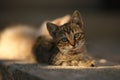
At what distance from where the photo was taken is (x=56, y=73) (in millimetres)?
4465

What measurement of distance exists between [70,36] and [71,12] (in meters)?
7.51

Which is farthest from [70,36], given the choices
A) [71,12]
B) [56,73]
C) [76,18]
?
[71,12]

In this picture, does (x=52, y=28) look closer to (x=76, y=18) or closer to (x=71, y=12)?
(x=76, y=18)

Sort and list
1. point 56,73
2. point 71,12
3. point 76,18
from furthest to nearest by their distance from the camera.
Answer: point 71,12
point 76,18
point 56,73

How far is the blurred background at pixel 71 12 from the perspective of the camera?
1099 centimetres

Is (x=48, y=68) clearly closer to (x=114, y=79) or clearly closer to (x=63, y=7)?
(x=114, y=79)

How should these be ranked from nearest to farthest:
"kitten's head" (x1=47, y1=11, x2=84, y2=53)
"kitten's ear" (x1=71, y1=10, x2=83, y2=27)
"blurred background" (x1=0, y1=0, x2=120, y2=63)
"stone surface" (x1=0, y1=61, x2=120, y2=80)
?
"stone surface" (x1=0, y1=61, x2=120, y2=80) → "kitten's head" (x1=47, y1=11, x2=84, y2=53) → "kitten's ear" (x1=71, y1=10, x2=83, y2=27) → "blurred background" (x1=0, y1=0, x2=120, y2=63)

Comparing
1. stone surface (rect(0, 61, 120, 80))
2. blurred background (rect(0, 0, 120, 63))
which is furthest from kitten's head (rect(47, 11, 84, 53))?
blurred background (rect(0, 0, 120, 63))

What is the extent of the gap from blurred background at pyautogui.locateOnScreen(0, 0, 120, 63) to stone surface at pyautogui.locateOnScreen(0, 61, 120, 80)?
450 cm

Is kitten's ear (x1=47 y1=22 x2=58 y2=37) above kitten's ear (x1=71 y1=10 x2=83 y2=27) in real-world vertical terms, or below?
below

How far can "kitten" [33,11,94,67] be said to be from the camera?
489 centimetres

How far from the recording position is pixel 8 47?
7133 millimetres

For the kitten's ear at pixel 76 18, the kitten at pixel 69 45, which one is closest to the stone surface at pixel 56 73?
the kitten at pixel 69 45

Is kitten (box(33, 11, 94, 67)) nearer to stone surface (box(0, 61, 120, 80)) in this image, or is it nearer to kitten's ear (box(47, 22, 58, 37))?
kitten's ear (box(47, 22, 58, 37))
